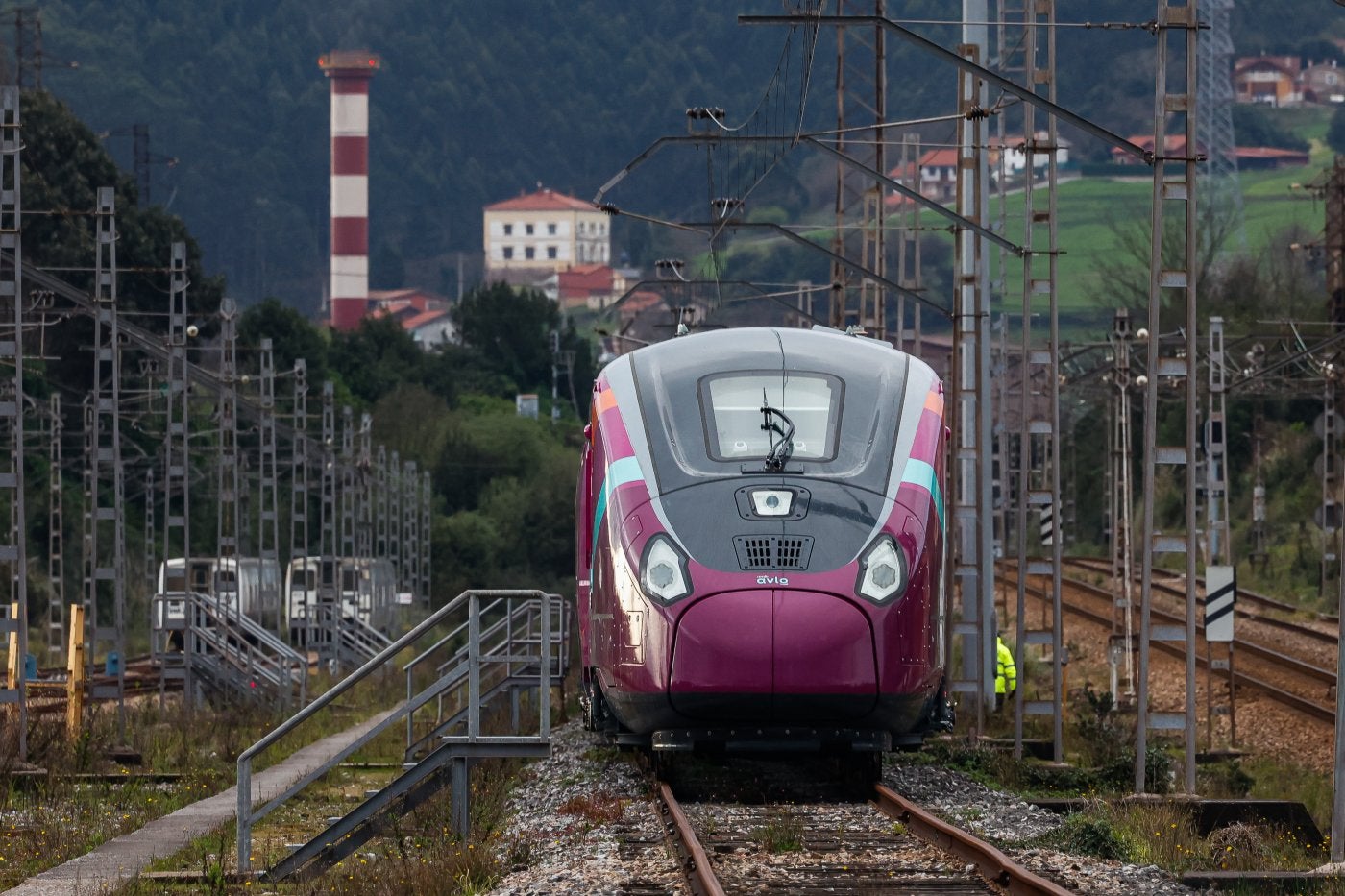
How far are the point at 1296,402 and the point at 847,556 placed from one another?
219ft

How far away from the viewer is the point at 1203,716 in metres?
33.2

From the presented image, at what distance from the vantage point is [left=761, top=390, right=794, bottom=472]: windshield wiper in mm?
15430

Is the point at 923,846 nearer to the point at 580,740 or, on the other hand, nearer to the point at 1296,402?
the point at 580,740

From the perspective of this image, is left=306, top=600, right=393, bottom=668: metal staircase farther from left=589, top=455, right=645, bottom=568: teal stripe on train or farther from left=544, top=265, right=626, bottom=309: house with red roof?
left=544, top=265, right=626, bottom=309: house with red roof

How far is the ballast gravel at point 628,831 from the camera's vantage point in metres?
12.8

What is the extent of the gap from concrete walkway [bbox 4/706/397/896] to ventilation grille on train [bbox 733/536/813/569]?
4.36 meters

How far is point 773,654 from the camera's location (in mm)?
14633

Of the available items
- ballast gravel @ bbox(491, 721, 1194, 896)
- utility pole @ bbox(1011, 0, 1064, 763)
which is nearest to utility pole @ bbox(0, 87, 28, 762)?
ballast gravel @ bbox(491, 721, 1194, 896)

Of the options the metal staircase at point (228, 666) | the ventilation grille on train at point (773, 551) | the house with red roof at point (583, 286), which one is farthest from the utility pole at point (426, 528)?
the house with red roof at point (583, 286)

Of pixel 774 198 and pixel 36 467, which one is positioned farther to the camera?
pixel 774 198

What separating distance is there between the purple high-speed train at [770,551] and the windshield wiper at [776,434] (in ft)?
0.05

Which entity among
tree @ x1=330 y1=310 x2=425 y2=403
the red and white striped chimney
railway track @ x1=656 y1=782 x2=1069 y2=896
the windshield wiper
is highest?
the red and white striped chimney

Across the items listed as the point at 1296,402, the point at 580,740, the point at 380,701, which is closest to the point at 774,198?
the point at 1296,402

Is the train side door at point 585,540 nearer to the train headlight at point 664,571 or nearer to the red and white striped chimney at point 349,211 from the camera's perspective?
the train headlight at point 664,571
